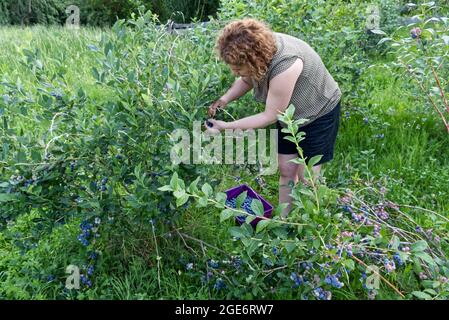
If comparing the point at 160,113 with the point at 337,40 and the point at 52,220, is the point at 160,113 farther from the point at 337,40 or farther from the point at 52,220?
the point at 337,40

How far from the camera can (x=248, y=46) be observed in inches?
78.4

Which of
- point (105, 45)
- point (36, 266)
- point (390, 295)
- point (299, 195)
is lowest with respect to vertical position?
point (36, 266)

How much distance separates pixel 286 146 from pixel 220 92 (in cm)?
45

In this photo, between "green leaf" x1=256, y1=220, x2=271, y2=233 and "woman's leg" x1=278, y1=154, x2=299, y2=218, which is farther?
"woman's leg" x1=278, y1=154, x2=299, y2=218

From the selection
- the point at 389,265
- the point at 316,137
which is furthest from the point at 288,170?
the point at 389,265

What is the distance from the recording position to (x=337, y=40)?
3004 millimetres

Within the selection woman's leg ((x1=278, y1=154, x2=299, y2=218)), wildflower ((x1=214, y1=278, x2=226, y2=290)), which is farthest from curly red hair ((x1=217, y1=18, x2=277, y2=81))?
wildflower ((x1=214, y1=278, x2=226, y2=290))

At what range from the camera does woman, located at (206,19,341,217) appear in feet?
6.63

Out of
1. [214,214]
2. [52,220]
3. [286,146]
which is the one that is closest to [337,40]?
A: [286,146]

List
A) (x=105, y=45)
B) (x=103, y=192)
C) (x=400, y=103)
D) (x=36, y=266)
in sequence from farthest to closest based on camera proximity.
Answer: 1. (x=400, y=103)
2. (x=36, y=266)
3. (x=103, y=192)
4. (x=105, y=45)

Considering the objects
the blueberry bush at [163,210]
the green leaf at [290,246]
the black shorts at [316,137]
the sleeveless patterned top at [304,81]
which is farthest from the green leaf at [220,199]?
the black shorts at [316,137]

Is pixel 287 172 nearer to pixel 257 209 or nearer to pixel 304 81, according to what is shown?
pixel 304 81

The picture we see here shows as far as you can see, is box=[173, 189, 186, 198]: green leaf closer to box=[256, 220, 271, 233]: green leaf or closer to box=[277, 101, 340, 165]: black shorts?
box=[256, 220, 271, 233]: green leaf

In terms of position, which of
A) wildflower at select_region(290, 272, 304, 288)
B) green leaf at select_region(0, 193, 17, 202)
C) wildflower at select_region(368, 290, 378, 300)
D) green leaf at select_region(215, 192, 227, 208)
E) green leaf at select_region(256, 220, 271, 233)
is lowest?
wildflower at select_region(368, 290, 378, 300)
